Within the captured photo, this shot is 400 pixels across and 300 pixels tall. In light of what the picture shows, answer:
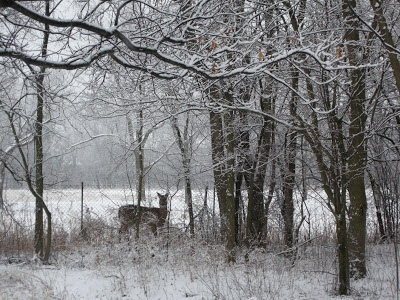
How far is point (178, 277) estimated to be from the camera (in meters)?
6.34

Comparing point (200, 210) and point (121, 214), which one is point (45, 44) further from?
point (200, 210)

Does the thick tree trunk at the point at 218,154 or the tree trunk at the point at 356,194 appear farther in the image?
the thick tree trunk at the point at 218,154

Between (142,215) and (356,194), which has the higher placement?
(356,194)

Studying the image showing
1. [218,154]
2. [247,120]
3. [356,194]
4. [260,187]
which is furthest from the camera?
[260,187]

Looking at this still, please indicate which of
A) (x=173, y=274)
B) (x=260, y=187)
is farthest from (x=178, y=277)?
(x=260, y=187)

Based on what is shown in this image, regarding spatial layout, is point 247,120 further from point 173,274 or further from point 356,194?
point 173,274

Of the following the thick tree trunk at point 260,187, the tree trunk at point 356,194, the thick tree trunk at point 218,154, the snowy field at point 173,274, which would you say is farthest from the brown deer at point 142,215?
the tree trunk at point 356,194

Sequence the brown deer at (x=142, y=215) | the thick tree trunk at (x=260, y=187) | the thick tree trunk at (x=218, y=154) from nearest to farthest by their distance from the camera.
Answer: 1. the thick tree trunk at (x=218, y=154)
2. the thick tree trunk at (x=260, y=187)
3. the brown deer at (x=142, y=215)

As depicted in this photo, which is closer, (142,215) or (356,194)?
(356,194)

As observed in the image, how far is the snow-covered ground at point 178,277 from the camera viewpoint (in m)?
5.43

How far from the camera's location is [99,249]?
7.66 m

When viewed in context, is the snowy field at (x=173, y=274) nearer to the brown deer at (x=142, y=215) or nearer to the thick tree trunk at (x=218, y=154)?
the brown deer at (x=142, y=215)

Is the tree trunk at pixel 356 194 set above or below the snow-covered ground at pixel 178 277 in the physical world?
above

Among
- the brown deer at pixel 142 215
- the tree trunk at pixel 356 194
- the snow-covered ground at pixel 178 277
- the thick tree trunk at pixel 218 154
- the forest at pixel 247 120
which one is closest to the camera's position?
the forest at pixel 247 120
